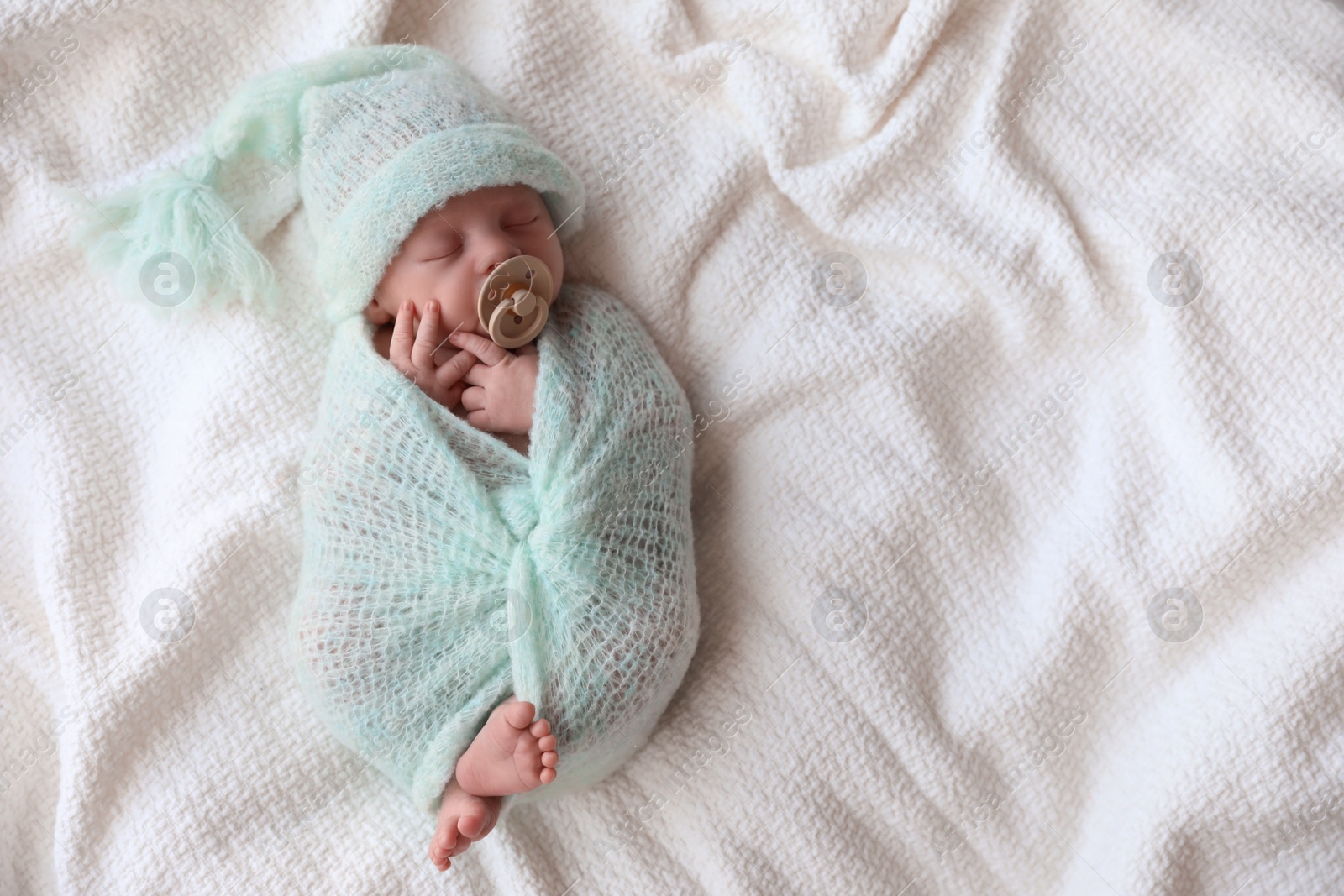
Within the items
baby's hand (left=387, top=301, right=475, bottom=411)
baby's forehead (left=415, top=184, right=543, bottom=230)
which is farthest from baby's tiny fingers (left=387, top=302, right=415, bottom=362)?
baby's forehead (left=415, top=184, right=543, bottom=230)

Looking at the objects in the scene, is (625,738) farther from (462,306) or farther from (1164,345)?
(1164,345)

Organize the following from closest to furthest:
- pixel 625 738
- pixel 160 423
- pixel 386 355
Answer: pixel 625 738, pixel 386 355, pixel 160 423

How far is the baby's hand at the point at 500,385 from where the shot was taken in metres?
1.36

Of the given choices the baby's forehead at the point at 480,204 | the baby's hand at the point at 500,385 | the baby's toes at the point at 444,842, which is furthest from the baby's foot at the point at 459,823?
the baby's forehead at the point at 480,204

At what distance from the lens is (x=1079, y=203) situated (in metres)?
1.51

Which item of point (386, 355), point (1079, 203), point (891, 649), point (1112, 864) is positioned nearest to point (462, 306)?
point (386, 355)

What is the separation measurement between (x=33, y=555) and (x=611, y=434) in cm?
83

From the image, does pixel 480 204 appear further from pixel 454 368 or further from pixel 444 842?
pixel 444 842

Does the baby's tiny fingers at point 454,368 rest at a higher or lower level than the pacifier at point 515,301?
lower

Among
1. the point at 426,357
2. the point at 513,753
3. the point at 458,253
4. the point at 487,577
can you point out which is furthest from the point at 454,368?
the point at 513,753

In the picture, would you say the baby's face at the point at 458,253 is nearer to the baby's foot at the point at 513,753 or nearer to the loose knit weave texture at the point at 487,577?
the loose knit weave texture at the point at 487,577

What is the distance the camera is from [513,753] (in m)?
1.18

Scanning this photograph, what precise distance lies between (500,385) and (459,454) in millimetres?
102

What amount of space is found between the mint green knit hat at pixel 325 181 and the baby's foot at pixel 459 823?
629 mm
